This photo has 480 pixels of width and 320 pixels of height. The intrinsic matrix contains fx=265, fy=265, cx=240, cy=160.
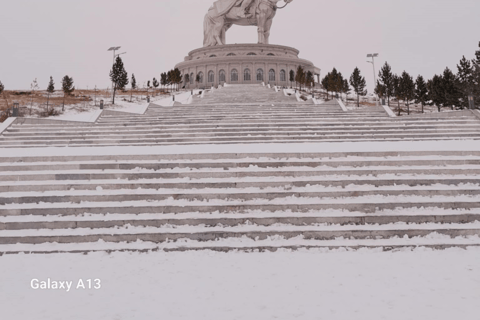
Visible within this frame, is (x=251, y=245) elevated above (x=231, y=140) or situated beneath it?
situated beneath

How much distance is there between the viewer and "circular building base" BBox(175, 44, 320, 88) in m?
53.4

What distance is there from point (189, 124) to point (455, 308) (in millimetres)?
11803

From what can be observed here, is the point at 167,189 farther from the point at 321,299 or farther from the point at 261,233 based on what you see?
the point at 321,299

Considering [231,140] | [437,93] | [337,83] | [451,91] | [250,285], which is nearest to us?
[250,285]

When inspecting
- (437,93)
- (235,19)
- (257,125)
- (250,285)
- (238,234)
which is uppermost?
(235,19)

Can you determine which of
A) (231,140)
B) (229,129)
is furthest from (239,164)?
(229,129)

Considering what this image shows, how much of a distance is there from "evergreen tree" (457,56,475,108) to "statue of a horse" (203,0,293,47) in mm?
32691

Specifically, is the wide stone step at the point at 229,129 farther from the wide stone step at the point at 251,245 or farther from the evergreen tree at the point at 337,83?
the evergreen tree at the point at 337,83

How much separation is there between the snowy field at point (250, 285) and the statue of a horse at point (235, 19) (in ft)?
186

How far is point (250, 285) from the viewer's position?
4.22m

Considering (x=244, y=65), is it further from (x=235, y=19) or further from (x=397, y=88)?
(x=397, y=88)

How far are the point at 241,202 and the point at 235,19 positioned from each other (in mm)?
57130

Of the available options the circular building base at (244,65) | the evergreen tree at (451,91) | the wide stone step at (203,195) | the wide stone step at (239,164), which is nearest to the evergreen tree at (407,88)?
the evergreen tree at (451,91)

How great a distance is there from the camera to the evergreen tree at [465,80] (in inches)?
1197
